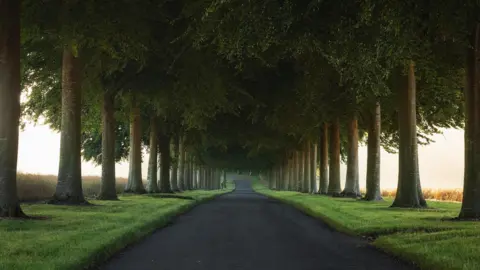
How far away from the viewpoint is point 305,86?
91.0ft

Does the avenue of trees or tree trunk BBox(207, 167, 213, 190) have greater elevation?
the avenue of trees

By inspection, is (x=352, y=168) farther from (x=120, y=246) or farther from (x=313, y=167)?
(x=120, y=246)

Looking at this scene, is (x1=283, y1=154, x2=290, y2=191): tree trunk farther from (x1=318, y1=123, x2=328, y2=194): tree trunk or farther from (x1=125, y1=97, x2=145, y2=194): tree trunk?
(x1=125, y1=97, x2=145, y2=194): tree trunk

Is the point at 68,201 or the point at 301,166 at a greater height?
the point at 301,166

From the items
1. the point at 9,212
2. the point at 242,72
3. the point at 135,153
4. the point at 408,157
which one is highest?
the point at 242,72

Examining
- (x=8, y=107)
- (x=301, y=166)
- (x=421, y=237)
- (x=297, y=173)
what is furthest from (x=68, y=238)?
(x=297, y=173)

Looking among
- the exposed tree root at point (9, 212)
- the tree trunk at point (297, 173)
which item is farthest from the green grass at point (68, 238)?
the tree trunk at point (297, 173)

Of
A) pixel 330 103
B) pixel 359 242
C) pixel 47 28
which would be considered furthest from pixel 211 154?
pixel 359 242

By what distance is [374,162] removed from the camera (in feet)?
97.1

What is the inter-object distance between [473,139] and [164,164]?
92.4 feet

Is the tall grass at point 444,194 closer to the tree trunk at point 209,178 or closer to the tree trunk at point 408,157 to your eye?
the tree trunk at point 408,157

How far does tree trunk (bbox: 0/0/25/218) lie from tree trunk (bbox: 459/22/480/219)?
12213mm

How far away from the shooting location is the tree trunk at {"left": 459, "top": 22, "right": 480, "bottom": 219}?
16.5 metres

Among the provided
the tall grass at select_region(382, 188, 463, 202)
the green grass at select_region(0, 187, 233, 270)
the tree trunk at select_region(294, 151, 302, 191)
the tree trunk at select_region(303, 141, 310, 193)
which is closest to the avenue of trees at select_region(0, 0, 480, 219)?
the green grass at select_region(0, 187, 233, 270)
